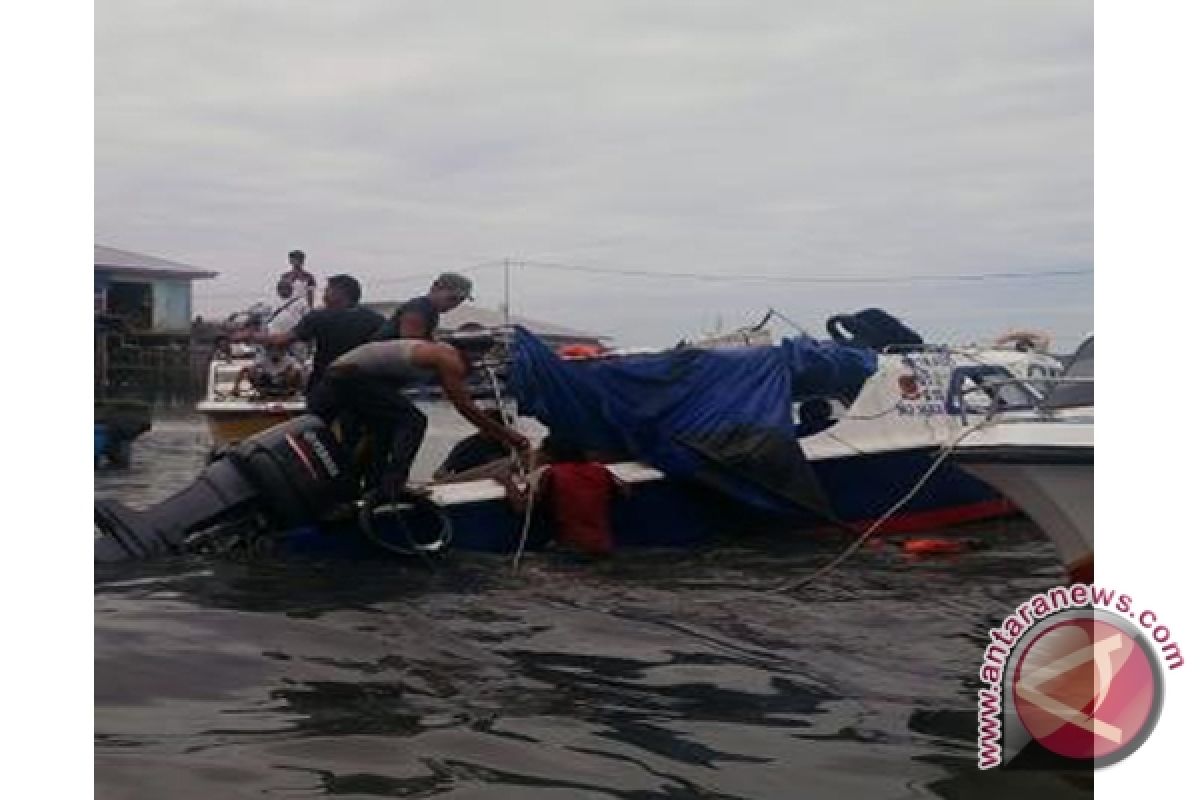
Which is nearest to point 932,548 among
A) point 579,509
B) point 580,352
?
point 579,509

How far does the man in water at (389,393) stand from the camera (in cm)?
873

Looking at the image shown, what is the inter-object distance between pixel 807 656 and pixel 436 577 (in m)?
2.69

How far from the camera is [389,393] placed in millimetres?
8820

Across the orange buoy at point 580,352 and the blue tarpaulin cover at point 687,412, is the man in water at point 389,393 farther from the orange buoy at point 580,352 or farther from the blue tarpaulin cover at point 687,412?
the orange buoy at point 580,352

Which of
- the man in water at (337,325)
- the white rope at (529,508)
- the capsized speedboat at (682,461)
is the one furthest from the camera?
the man in water at (337,325)

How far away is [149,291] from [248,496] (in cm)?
2899

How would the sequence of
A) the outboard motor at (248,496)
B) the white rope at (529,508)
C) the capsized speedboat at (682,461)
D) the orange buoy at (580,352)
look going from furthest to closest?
the orange buoy at (580,352) < the white rope at (529,508) < the capsized speedboat at (682,461) < the outboard motor at (248,496)

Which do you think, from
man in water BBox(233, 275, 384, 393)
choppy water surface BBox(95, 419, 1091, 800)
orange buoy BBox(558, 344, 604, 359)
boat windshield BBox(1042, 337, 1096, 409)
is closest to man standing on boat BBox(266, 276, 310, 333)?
orange buoy BBox(558, 344, 604, 359)

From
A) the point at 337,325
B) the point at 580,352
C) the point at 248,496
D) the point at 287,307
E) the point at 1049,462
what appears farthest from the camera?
the point at 287,307

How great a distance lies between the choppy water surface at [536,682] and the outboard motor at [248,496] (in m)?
0.34

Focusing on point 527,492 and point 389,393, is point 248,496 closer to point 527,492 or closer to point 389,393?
point 389,393

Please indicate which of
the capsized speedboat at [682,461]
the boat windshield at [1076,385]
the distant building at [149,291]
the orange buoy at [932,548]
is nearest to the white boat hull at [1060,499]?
the boat windshield at [1076,385]

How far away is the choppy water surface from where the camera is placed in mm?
4473

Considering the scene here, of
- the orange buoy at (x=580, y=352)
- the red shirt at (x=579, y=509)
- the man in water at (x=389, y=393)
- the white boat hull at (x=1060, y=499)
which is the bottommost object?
the red shirt at (x=579, y=509)
